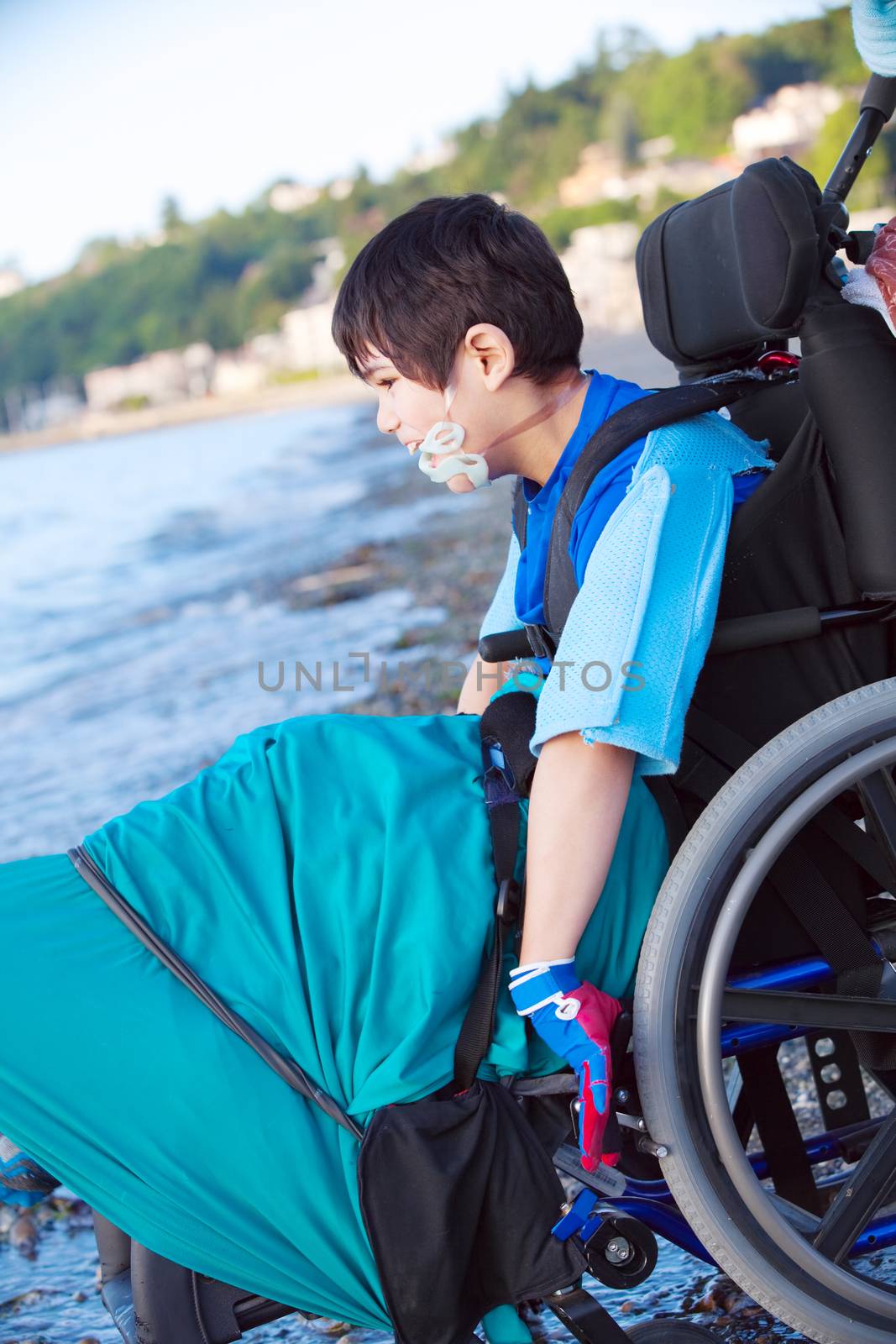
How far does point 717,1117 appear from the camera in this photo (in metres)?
1.50

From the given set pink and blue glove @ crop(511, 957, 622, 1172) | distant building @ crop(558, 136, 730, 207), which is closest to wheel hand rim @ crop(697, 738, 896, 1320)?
pink and blue glove @ crop(511, 957, 622, 1172)

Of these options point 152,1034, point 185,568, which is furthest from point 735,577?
point 185,568

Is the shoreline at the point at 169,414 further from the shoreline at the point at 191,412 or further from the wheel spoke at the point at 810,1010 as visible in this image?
the wheel spoke at the point at 810,1010

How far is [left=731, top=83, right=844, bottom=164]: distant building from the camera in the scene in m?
80.3

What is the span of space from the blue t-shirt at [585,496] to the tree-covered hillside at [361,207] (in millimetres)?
98828

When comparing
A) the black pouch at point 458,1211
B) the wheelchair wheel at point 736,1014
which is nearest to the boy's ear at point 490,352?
the wheelchair wheel at point 736,1014

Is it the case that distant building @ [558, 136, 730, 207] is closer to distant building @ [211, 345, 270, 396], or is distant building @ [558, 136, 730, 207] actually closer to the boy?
distant building @ [211, 345, 270, 396]

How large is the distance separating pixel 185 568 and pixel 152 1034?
14924 mm

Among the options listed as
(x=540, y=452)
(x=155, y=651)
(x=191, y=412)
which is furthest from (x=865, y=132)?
(x=191, y=412)

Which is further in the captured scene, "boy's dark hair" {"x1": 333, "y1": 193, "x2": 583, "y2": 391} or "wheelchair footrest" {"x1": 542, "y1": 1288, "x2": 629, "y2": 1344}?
"boy's dark hair" {"x1": 333, "y1": 193, "x2": 583, "y2": 391}

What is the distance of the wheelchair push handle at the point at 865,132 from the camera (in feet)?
6.75

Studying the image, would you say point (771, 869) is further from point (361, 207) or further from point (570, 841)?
point (361, 207)

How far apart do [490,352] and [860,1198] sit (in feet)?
3.96

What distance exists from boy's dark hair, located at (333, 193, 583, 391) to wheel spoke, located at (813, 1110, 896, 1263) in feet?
3.68
